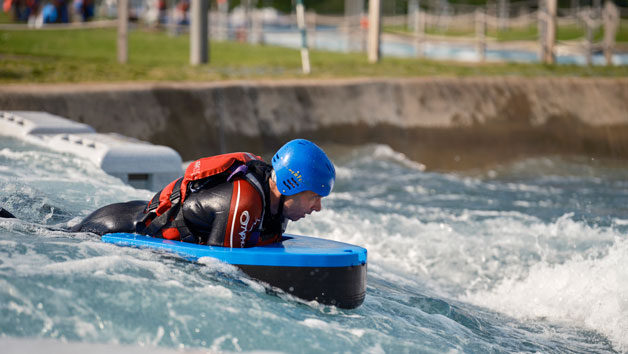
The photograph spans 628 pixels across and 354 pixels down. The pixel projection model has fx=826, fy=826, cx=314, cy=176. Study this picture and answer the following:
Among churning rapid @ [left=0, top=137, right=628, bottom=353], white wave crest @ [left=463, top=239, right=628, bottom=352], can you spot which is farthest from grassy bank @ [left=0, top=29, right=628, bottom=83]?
white wave crest @ [left=463, top=239, right=628, bottom=352]

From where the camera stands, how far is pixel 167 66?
13469 mm

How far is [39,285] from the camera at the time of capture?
3.81 meters

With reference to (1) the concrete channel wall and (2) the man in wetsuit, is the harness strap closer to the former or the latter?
(2) the man in wetsuit

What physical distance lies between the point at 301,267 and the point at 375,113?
7.46 m

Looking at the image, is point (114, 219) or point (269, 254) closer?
point (269, 254)

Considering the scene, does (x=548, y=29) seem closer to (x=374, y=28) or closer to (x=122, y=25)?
(x=374, y=28)

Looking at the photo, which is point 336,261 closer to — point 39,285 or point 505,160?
point 39,285

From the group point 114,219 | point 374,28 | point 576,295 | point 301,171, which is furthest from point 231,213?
point 374,28

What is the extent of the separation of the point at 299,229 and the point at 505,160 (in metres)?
5.20

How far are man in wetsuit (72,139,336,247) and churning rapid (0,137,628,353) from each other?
214mm

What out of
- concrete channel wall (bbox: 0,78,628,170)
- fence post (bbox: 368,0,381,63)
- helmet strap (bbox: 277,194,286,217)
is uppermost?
fence post (bbox: 368,0,381,63)

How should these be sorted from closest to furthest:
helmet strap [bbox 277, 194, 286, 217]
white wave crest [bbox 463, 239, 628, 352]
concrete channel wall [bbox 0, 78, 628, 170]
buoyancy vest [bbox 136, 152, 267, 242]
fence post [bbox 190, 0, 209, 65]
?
buoyancy vest [bbox 136, 152, 267, 242] < helmet strap [bbox 277, 194, 286, 217] < white wave crest [bbox 463, 239, 628, 352] < concrete channel wall [bbox 0, 78, 628, 170] < fence post [bbox 190, 0, 209, 65]

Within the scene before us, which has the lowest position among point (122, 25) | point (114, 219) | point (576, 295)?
point (576, 295)

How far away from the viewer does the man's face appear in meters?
4.41
